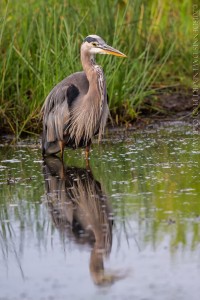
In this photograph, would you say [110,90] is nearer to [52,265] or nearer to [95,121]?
[95,121]

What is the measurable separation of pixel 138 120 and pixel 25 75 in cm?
135

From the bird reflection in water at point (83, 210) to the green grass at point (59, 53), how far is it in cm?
127

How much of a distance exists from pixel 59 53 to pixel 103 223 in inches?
129

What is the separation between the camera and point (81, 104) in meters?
8.08

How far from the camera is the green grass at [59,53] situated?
8859mm

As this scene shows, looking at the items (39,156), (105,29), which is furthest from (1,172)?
(105,29)

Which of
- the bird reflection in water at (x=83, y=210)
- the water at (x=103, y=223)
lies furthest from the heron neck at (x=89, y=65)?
the bird reflection in water at (x=83, y=210)

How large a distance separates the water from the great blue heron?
0.73 feet

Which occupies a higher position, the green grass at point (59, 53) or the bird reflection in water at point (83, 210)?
the green grass at point (59, 53)

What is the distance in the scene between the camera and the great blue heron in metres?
8.03

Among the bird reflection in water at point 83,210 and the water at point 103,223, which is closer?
the water at point 103,223

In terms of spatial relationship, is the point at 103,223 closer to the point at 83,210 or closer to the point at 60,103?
the point at 83,210

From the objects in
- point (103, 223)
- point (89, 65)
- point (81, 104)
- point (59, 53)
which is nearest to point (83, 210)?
point (103, 223)

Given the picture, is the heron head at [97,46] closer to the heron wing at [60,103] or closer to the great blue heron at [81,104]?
the great blue heron at [81,104]
